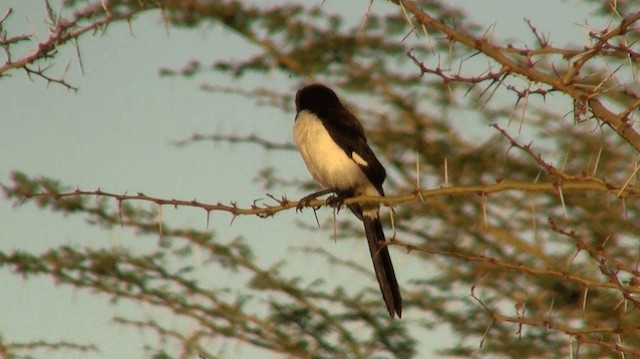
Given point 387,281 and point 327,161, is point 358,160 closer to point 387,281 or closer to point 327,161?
point 327,161

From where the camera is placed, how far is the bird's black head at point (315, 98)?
6.32 m

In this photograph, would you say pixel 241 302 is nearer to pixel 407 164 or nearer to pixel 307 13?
pixel 407 164

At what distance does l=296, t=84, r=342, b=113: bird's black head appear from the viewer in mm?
6316

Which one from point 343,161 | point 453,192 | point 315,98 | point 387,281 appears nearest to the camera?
point 453,192

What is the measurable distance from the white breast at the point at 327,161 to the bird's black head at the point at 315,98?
0.35 meters

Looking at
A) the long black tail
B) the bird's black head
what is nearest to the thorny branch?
the long black tail

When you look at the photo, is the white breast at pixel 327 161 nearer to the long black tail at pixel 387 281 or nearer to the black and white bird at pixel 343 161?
the black and white bird at pixel 343 161

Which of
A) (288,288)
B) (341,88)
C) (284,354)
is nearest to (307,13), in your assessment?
(341,88)

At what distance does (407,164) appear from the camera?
26.3ft

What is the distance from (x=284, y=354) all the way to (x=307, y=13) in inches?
104

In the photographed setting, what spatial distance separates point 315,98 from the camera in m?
6.38

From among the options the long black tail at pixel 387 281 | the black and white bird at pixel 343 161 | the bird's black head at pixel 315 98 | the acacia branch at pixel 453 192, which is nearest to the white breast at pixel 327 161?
the black and white bird at pixel 343 161

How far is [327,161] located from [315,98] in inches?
28.2

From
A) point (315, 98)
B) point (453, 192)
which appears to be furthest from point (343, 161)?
point (453, 192)
